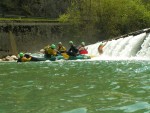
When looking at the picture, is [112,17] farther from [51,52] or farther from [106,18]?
[51,52]

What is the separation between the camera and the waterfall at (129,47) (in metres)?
27.4

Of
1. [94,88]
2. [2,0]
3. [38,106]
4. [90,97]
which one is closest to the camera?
[38,106]

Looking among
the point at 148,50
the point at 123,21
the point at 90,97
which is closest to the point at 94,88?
the point at 90,97

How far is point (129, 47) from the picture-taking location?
28.9 m

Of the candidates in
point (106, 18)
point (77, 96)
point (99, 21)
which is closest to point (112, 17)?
point (106, 18)

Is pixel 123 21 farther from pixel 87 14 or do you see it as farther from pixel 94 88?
pixel 94 88

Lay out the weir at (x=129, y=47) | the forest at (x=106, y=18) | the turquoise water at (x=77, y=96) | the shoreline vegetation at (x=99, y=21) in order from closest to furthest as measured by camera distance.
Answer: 1. the turquoise water at (x=77, y=96)
2. the weir at (x=129, y=47)
3. the shoreline vegetation at (x=99, y=21)
4. the forest at (x=106, y=18)

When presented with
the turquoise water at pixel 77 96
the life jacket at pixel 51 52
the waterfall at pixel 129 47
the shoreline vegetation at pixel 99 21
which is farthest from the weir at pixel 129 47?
the turquoise water at pixel 77 96

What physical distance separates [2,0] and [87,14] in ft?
54.0

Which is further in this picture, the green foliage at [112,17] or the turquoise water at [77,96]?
the green foliage at [112,17]

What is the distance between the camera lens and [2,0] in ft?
185

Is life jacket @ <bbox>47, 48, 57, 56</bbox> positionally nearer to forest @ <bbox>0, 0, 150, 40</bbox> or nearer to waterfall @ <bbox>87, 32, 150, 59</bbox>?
waterfall @ <bbox>87, 32, 150, 59</bbox>

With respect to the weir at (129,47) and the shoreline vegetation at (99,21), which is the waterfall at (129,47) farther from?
the shoreline vegetation at (99,21)

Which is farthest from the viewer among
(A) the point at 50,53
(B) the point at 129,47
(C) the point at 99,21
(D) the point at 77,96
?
(C) the point at 99,21
